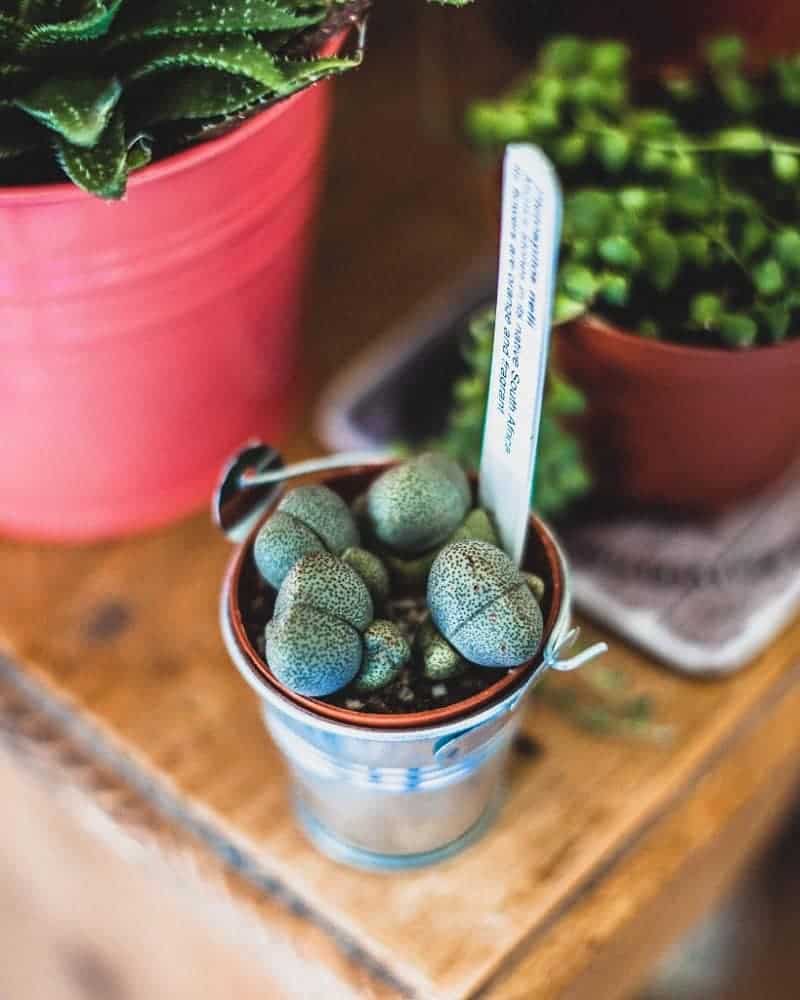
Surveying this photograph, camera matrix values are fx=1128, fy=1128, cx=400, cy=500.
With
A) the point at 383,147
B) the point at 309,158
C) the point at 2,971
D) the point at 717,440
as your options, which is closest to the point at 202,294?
the point at 309,158

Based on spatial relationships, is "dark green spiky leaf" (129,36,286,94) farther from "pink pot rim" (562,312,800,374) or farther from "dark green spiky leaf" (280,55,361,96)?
"pink pot rim" (562,312,800,374)

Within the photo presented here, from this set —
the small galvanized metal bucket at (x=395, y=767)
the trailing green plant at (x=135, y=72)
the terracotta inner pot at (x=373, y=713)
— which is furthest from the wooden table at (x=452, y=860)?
the trailing green plant at (x=135, y=72)

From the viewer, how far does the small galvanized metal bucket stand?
0.38m

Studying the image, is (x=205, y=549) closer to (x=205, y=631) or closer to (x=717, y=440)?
(x=205, y=631)

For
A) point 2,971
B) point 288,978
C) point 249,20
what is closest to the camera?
point 249,20

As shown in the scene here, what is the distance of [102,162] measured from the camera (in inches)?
15.2

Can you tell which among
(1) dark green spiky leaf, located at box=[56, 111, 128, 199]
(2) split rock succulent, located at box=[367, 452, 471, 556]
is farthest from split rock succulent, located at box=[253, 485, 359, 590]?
(1) dark green spiky leaf, located at box=[56, 111, 128, 199]

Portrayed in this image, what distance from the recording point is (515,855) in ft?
1.55

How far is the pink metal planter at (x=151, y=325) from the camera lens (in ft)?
1.43

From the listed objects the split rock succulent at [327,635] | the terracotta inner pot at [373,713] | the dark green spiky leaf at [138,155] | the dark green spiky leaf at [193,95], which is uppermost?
the dark green spiky leaf at [193,95]

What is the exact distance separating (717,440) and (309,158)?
0.23 meters

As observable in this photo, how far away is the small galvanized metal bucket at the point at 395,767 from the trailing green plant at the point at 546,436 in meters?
0.09

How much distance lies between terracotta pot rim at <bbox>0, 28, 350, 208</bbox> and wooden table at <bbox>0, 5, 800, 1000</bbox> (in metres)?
0.21

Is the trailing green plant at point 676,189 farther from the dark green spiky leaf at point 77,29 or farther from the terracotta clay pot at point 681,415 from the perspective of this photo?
the dark green spiky leaf at point 77,29
